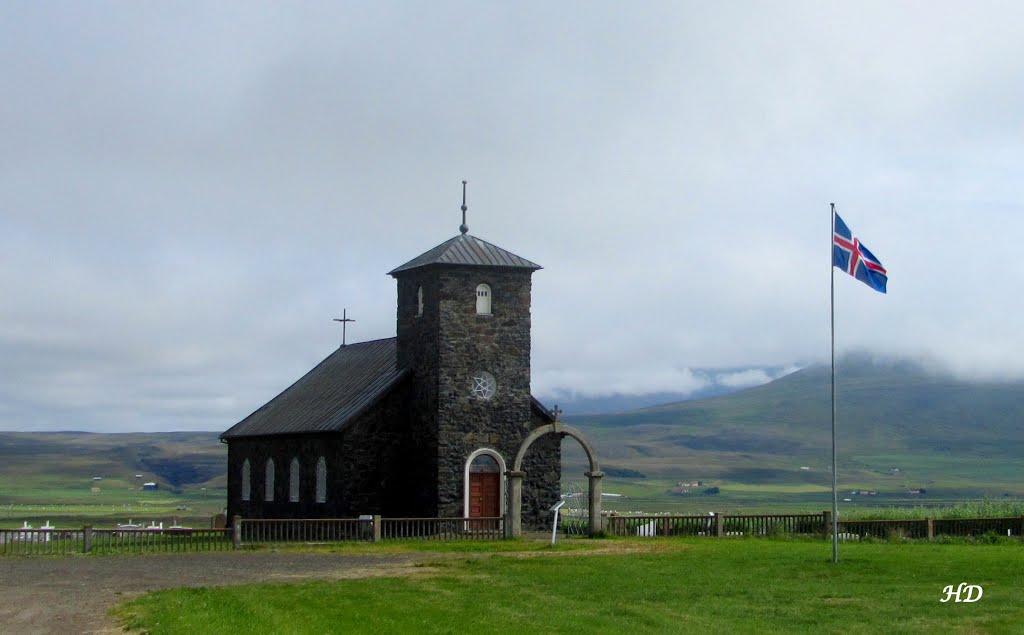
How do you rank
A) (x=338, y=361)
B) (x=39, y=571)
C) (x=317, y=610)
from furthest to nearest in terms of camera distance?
(x=338, y=361), (x=39, y=571), (x=317, y=610)

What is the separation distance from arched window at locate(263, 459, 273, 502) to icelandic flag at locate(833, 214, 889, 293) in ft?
92.9

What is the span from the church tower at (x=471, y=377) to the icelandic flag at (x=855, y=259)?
1587cm

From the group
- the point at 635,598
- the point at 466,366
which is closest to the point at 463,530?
the point at 466,366

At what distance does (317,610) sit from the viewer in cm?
2369

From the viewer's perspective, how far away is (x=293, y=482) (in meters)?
52.5

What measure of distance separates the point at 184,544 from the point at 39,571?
7950 mm

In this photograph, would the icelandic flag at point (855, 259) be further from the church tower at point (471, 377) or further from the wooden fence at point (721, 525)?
the church tower at point (471, 377)

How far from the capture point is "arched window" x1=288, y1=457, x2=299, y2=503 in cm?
5219

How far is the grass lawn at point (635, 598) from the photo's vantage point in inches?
858

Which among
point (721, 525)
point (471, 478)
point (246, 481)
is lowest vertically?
point (721, 525)

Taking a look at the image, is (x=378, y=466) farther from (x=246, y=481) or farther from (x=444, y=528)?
(x=246, y=481)

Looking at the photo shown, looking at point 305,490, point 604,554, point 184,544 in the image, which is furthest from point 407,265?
point 604,554

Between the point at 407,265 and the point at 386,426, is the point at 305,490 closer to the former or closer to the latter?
the point at 386,426

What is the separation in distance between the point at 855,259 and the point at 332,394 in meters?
26.1
